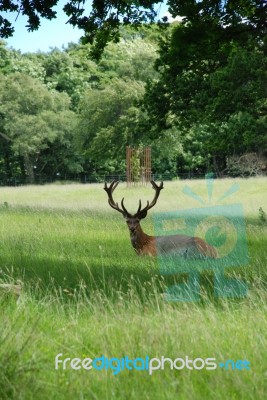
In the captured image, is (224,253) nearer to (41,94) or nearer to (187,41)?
(187,41)

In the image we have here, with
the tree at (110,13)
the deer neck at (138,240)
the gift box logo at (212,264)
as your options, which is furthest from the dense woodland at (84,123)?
the deer neck at (138,240)

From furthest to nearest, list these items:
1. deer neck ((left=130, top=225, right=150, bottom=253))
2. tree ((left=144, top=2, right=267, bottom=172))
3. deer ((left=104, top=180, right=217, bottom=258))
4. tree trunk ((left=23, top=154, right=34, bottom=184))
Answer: tree trunk ((left=23, top=154, right=34, bottom=184)) → tree ((left=144, top=2, right=267, bottom=172)) → deer neck ((left=130, top=225, right=150, bottom=253)) → deer ((left=104, top=180, right=217, bottom=258))

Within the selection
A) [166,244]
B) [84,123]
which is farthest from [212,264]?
[84,123]

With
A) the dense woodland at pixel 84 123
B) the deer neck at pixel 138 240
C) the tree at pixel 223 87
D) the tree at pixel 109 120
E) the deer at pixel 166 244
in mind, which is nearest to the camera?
the deer at pixel 166 244

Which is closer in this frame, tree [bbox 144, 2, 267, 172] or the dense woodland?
tree [bbox 144, 2, 267, 172]

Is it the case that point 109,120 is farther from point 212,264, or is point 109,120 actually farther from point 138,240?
point 212,264

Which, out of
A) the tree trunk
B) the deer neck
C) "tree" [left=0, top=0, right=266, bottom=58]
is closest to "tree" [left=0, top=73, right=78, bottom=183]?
the tree trunk

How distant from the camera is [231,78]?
21.4 meters

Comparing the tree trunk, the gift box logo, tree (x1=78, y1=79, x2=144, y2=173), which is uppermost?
tree (x1=78, y1=79, x2=144, y2=173)

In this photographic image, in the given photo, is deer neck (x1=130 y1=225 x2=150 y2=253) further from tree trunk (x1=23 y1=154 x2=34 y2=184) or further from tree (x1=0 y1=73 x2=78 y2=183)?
tree trunk (x1=23 y1=154 x2=34 y2=184)

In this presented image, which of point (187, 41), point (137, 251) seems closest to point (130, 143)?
point (187, 41)

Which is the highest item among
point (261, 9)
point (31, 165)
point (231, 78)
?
point (261, 9)

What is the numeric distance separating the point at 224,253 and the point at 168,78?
11.4m

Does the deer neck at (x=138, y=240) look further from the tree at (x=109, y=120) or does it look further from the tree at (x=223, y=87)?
the tree at (x=109, y=120)
